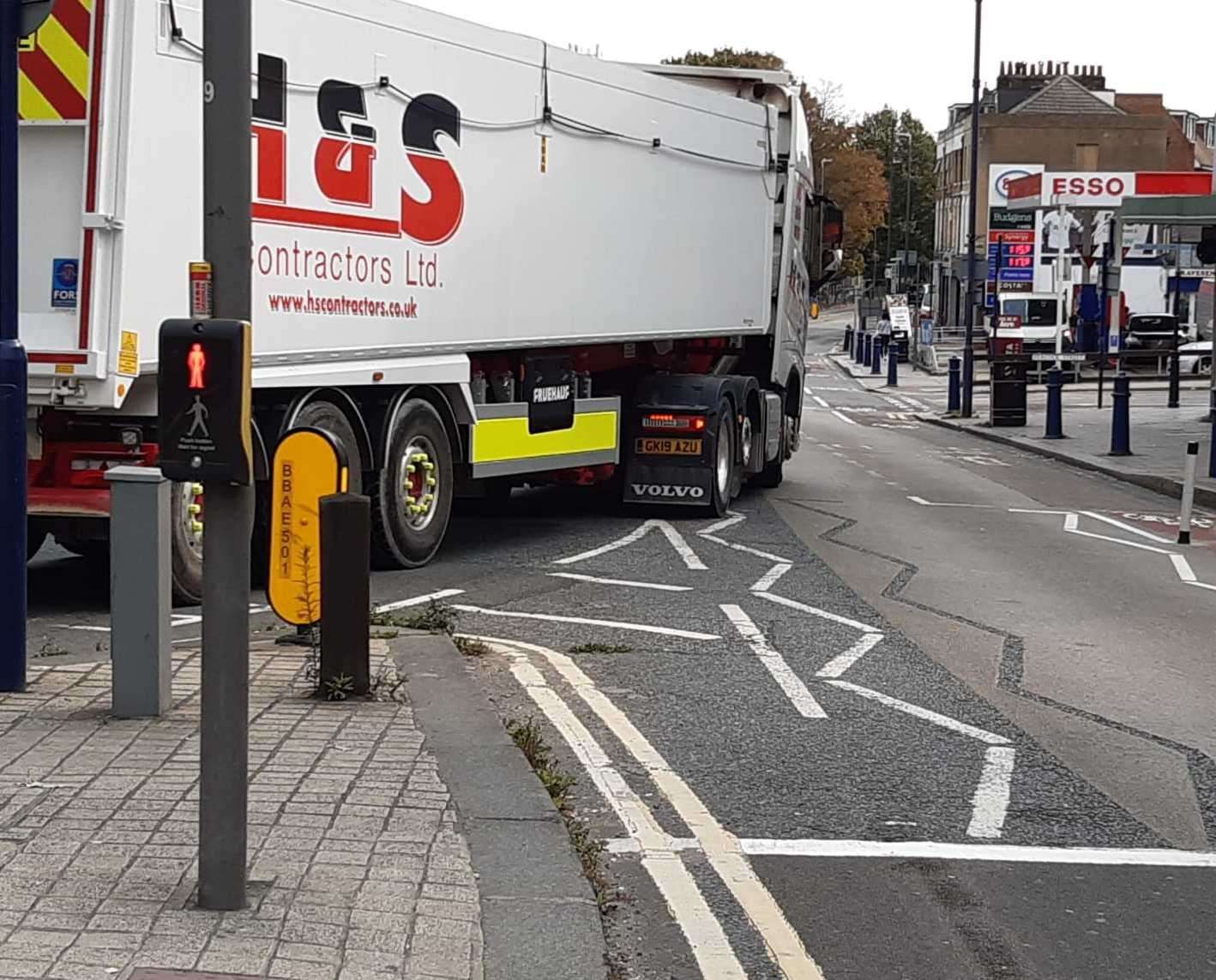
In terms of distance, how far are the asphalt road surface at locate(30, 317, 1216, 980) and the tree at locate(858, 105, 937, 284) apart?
406ft

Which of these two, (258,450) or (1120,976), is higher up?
(258,450)

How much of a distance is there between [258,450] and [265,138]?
1.85 meters

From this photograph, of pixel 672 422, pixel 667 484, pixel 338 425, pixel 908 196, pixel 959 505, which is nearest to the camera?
pixel 338 425

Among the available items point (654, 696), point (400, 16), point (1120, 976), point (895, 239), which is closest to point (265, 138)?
point (400, 16)

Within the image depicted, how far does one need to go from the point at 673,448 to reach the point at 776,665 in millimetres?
7035

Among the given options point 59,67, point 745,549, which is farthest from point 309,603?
point 745,549

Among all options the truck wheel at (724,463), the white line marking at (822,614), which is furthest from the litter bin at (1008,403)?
the white line marking at (822,614)

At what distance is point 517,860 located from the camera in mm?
5453

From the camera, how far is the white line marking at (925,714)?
7850 millimetres

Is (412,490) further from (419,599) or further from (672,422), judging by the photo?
(672,422)

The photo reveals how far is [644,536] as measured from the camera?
591 inches

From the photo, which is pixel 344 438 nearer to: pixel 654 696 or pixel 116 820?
pixel 654 696

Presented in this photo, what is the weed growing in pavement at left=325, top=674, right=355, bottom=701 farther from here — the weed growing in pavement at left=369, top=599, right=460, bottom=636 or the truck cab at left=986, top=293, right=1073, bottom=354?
the truck cab at left=986, top=293, right=1073, bottom=354

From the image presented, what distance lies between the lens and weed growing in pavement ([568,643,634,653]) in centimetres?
959
